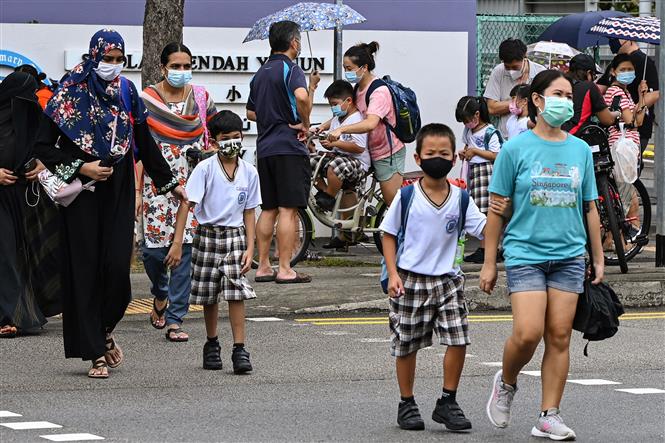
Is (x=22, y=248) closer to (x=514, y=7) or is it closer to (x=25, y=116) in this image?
(x=25, y=116)

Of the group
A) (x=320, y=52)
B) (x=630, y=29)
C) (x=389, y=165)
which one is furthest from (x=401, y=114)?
(x=630, y=29)

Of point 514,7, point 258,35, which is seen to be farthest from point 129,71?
point 514,7

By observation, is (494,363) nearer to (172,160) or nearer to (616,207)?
(172,160)

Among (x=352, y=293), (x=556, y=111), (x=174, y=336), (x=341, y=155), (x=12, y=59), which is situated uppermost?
(x=12, y=59)

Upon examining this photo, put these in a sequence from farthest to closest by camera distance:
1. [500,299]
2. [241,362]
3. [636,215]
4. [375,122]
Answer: [636,215], [375,122], [500,299], [241,362]

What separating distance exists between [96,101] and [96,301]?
1.17m

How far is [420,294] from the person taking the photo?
7.45 m

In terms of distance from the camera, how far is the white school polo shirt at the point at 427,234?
7.44 m

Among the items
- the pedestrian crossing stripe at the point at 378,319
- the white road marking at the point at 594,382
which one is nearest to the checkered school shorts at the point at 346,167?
the pedestrian crossing stripe at the point at 378,319

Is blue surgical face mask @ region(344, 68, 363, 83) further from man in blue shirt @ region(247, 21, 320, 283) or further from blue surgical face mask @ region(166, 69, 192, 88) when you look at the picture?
blue surgical face mask @ region(166, 69, 192, 88)

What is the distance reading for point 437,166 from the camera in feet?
24.3

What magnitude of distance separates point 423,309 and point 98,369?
2291mm

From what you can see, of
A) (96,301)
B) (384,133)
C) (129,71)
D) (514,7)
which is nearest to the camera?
(96,301)

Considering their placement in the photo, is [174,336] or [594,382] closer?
[594,382]
